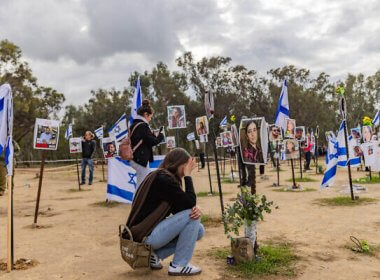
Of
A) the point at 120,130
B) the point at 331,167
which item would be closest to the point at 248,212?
the point at 120,130

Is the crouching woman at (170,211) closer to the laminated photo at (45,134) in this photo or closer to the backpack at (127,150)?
the backpack at (127,150)

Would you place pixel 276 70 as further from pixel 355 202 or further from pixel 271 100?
pixel 355 202

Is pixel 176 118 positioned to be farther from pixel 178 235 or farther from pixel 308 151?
pixel 308 151

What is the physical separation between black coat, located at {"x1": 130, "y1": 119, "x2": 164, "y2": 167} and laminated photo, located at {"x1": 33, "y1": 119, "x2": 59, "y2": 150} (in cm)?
189

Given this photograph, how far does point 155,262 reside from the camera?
4398 mm

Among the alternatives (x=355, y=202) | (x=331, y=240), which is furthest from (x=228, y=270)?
(x=355, y=202)

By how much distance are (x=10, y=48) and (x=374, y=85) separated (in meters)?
47.8

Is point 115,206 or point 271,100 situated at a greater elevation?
point 271,100

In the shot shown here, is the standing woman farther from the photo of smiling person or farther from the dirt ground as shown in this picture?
the photo of smiling person

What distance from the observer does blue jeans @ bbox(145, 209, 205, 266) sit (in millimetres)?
4051

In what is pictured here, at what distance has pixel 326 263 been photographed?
466cm

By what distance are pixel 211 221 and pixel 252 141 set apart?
260 cm

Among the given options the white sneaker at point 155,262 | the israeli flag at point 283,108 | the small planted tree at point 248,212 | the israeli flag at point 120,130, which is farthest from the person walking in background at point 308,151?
the white sneaker at point 155,262

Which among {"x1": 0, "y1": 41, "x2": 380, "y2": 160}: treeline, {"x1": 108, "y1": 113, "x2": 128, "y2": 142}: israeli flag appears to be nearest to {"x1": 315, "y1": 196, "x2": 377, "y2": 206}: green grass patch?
{"x1": 108, "y1": 113, "x2": 128, "y2": 142}: israeli flag
